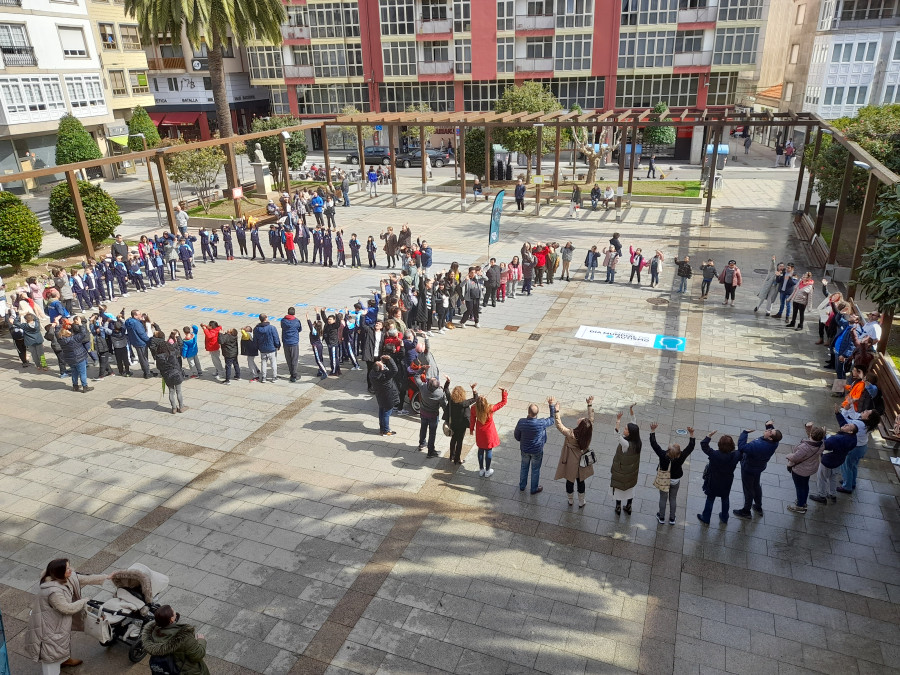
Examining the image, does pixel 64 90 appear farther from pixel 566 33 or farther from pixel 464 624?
pixel 464 624

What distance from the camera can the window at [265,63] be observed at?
52750 mm

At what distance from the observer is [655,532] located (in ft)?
28.7

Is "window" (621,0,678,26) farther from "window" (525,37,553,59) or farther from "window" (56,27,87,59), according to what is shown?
"window" (56,27,87,59)

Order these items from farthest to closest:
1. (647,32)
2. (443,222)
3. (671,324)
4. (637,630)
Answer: (647,32)
(443,222)
(671,324)
(637,630)

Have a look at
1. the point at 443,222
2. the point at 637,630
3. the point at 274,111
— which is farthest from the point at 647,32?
the point at 637,630

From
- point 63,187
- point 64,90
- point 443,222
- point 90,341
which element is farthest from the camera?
point 64,90

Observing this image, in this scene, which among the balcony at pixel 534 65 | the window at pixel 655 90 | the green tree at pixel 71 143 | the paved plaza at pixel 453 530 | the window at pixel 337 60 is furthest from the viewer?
the window at pixel 337 60

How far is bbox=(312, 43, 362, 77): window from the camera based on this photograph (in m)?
51.0

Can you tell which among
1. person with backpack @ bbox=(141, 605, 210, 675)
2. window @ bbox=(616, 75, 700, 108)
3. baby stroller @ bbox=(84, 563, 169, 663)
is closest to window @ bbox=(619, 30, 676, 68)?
window @ bbox=(616, 75, 700, 108)

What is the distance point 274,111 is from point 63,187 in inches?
1409

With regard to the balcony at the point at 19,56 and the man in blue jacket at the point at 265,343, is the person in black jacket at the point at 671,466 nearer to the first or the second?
the man in blue jacket at the point at 265,343

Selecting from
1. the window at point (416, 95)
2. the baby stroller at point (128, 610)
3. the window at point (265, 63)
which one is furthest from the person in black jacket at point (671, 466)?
the window at point (265, 63)

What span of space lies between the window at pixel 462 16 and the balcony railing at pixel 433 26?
462mm

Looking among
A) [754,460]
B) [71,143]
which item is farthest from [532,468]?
[71,143]
